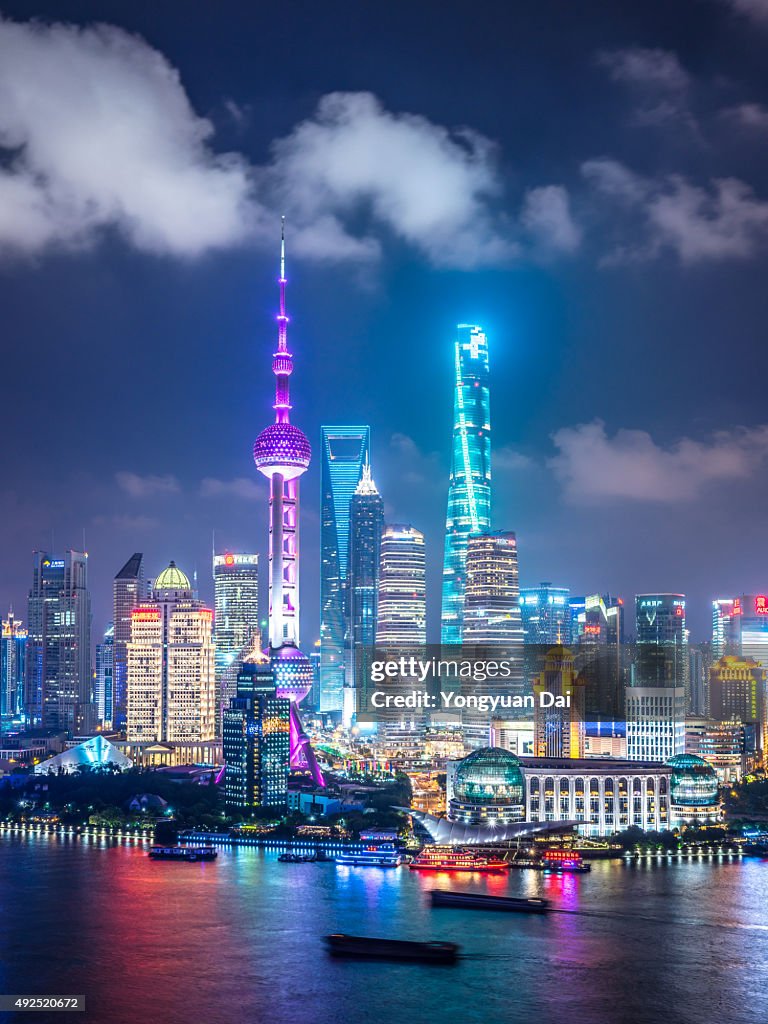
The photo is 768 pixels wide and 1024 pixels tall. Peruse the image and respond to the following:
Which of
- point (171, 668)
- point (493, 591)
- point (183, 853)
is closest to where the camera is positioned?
point (183, 853)

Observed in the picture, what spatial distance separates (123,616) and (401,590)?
12.9 metres

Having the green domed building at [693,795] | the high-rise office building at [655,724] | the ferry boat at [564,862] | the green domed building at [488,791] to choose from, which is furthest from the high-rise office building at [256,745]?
the high-rise office building at [655,724]

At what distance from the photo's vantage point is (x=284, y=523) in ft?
138

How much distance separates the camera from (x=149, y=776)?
111 feet

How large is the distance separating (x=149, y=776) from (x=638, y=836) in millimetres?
14643

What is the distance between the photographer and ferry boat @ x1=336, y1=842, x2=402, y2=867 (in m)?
23.0

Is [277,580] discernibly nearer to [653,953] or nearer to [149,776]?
[149,776]

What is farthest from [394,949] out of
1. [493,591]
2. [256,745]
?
[493,591]

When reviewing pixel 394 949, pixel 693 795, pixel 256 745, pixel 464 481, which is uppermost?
pixel 464 481

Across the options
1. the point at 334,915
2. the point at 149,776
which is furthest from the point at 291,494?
the point at 334,915

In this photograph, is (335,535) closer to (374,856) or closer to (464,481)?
(464,481)

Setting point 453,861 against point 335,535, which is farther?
point 335,535

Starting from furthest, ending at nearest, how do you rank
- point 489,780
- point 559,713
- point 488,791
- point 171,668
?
point 171,668
point 559,713
point 489,780
point 488,791

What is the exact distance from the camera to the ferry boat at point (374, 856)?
23031 millimetres
